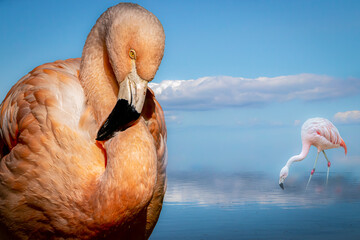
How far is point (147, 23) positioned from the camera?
5.00 ft

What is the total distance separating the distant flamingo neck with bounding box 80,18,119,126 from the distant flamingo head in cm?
16

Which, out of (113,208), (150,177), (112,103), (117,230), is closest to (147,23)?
(112,103)

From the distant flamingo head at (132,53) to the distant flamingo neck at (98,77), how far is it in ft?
0.54

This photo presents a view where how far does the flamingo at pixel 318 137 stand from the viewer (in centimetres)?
961

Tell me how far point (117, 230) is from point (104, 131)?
48 centimetres

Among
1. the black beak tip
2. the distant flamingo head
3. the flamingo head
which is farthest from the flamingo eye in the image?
the flamingo head

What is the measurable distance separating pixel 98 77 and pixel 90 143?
35cm

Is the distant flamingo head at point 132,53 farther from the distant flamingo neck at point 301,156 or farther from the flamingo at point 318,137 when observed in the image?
the distant flamingo neck at point 301,156

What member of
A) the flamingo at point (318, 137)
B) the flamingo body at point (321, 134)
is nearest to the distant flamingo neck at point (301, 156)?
the flamingo at point (318, 137)

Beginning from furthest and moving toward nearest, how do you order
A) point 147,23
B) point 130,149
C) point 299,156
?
point 299,156 → point 130,149 → point 147,23

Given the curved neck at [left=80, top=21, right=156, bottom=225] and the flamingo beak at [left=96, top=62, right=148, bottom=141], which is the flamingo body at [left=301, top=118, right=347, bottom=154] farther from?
the flamingo beak at [left=96, top=62, right=148, bottom=141]

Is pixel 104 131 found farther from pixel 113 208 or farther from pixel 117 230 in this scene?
pixel 117 230

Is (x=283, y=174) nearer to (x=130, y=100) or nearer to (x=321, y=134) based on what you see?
(x=321, y=134)

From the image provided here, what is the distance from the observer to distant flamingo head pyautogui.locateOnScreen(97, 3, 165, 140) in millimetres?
1511
